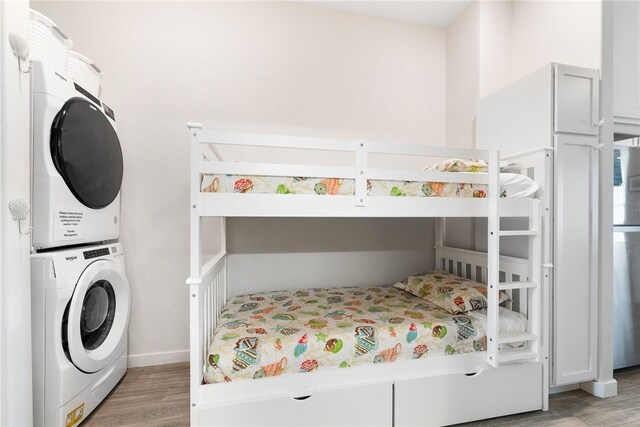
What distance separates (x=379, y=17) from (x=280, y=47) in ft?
3.07

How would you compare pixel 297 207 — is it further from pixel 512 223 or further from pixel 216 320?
pixel 512 223

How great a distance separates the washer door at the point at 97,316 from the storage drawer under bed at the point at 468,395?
63.0 inches

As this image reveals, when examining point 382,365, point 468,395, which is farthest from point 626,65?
point 382,365

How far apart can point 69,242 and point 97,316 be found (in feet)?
1.75

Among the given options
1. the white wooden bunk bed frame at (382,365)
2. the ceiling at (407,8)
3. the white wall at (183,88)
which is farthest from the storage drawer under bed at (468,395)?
the ceiling at (407,8)

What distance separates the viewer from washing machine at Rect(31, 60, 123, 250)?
4.75 ft

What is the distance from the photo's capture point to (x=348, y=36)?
2.60 m

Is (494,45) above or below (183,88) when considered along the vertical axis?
above

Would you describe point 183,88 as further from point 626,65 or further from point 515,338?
point 626,65

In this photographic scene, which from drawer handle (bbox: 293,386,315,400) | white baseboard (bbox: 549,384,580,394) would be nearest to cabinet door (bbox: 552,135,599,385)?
white baseboard (bbox: 549,384,580,394)

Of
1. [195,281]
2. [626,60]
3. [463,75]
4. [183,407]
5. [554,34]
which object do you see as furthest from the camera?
[463,75]

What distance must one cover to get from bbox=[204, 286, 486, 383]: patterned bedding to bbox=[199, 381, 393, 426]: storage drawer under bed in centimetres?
11

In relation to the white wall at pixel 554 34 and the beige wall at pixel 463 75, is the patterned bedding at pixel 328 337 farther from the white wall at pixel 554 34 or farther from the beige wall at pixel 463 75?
the white wall at pixel 554 34

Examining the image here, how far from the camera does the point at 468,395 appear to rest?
1.58 metres
